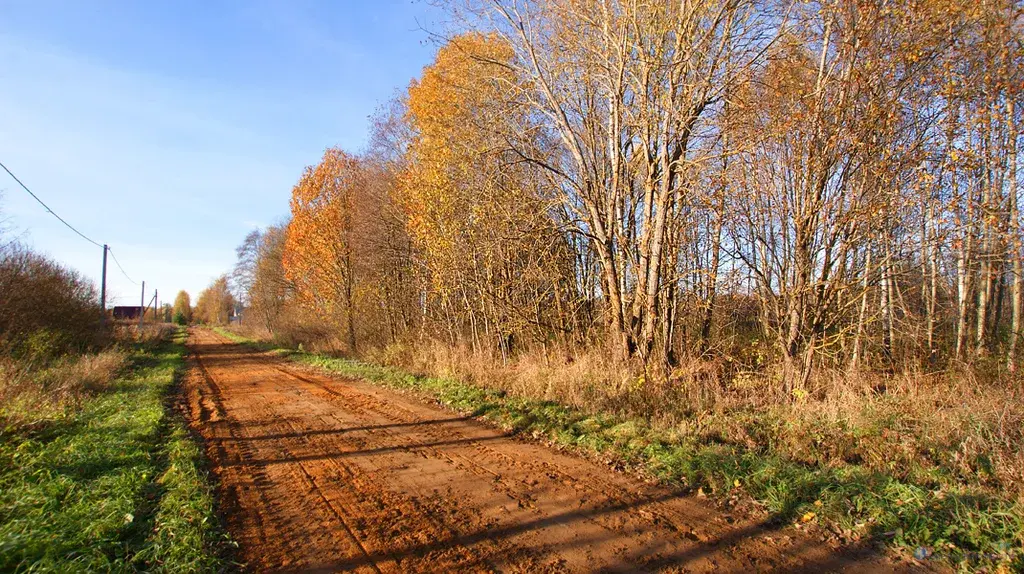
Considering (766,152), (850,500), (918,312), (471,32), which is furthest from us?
(471,32)

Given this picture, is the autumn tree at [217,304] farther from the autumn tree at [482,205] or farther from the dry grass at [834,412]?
the dry grass at [834,412]

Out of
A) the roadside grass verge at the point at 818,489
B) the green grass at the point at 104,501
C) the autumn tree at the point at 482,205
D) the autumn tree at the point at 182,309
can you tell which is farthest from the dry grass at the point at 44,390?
the autumn tree at the point at 182,309

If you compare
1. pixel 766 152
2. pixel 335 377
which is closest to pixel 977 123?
pixel 766 152

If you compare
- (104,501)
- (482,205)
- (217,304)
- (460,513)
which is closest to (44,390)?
(104,501)

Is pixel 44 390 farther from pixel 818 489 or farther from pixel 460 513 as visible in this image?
pixel 818 489

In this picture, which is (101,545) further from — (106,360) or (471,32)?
(106,360)

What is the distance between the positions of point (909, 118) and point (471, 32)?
339 inches

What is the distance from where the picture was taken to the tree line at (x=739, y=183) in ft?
25.0

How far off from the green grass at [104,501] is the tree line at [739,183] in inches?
284

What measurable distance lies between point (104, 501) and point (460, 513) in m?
3.23

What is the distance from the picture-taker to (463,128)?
1326 cm

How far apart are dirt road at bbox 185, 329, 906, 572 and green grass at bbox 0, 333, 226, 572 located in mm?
352

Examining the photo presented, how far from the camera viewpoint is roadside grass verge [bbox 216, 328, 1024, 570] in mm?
3980

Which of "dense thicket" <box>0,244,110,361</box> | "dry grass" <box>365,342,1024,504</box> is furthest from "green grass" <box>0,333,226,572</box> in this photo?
"dense thicket" <box>0,244,110,361</box>
